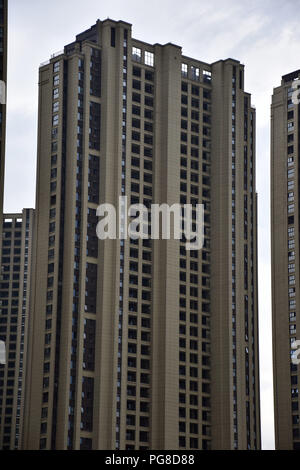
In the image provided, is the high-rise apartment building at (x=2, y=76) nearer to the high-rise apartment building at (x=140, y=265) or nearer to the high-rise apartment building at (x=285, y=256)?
the high-rise apartment building at (x=140, y=265)

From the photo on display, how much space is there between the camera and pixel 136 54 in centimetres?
15362

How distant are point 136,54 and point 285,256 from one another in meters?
36.6

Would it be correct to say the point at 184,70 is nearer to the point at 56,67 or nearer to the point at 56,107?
the point at 56,67

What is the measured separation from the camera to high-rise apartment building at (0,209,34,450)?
186750 mm

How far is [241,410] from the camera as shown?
146000 mm

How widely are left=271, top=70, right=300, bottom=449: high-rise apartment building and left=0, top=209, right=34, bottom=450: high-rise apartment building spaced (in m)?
50.1

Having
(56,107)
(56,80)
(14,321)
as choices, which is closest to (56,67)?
(56,80)

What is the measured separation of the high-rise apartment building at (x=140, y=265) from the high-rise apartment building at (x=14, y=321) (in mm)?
44187

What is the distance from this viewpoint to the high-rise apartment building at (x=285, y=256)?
148 m

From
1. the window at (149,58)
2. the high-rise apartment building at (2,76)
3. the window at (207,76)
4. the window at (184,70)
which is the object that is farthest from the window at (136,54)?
the high-rise apartment building at (2,76)

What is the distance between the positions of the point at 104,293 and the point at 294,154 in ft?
124

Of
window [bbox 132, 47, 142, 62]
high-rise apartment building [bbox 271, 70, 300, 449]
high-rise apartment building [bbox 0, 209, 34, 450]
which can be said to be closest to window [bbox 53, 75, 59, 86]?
window [bbox 132, 47, 142, 62]
